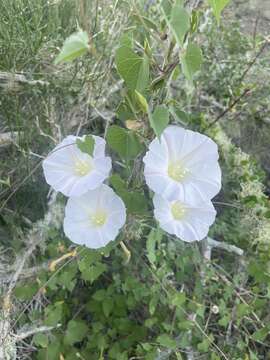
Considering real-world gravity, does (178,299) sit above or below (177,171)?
below

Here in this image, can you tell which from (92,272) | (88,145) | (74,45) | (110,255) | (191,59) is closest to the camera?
(74,45)

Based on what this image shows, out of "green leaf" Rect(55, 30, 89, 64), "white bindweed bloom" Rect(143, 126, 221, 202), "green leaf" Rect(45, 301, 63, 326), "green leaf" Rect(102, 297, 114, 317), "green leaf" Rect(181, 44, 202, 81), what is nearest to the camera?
"green leaf" Rect(55, 30, 89, 64)

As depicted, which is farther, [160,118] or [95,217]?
[95,217]

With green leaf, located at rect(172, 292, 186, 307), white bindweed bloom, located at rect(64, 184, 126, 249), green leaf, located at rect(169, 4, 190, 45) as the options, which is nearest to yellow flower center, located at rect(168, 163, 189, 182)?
white bindweed bloom, located at rect(64, 184, 126, 249)

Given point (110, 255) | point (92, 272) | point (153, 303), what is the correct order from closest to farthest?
point (92, 272) → point (153, 303) → point (110, 255)

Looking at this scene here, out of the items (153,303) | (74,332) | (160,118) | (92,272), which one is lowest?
(74,332)

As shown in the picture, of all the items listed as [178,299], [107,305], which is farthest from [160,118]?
[107,305]

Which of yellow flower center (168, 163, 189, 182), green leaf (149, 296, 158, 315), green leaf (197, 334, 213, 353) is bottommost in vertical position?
green leaf (197, 334, 213, 353)

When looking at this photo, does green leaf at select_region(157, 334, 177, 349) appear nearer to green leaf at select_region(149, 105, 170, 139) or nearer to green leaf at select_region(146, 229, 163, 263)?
green leaf at select_region(146, 229, 163, 263)

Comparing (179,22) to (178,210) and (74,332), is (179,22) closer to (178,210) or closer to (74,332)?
(178,210)
